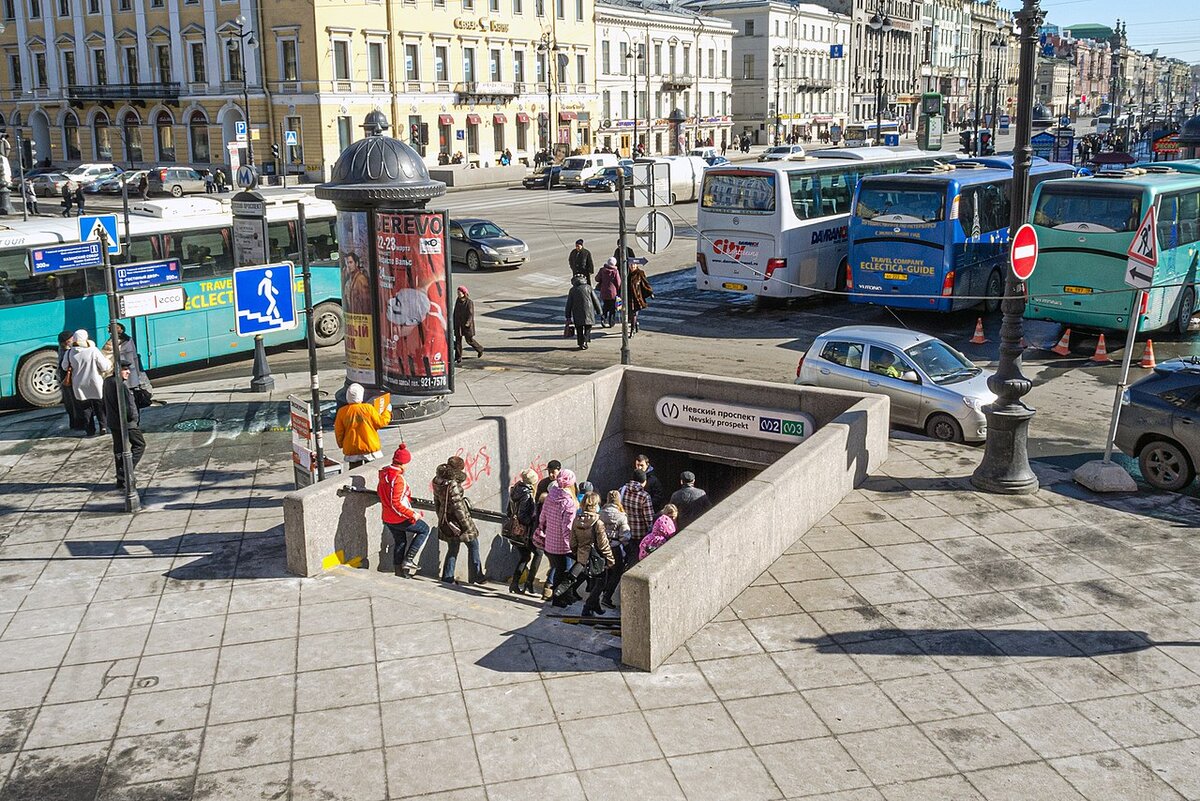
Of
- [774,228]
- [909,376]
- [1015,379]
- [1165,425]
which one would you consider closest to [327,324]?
[774,228]

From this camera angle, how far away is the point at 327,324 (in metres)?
23.4

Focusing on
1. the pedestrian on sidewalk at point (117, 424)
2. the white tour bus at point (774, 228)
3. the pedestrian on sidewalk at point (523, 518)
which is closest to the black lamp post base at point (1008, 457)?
the pedestrian on sidewalk at point (523, 518)

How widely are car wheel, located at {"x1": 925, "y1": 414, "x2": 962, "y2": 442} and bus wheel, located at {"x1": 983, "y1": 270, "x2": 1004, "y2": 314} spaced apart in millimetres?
9430

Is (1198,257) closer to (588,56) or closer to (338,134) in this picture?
(338,134)

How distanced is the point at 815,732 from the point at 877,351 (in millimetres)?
9633

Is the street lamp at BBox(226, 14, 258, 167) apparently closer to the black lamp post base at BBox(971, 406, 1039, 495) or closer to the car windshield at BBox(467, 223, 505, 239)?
the car windshield at BBox(467, 223, 505, 239)

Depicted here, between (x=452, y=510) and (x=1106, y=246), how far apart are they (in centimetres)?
1529

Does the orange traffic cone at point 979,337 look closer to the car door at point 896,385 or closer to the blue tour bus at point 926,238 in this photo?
the blue tour bus at point 926,238

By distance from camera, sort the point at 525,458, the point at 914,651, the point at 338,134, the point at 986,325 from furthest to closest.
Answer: the point at 338,134 → the point at 986,325 → the point at 525,458 → the point at 914,651

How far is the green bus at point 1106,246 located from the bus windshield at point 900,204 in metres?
1.91

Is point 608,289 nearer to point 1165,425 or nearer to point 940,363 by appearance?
point 940,363

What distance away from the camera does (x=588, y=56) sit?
79250 mm

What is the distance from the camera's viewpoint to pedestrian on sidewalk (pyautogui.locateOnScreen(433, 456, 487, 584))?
37.2 ft

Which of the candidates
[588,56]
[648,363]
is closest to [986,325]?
[648,363]
